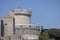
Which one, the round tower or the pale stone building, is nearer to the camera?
the pale stone building

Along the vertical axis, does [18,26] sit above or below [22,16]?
below

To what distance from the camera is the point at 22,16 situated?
43.8 meters

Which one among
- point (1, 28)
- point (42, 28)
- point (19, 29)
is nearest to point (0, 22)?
point (1, 28)

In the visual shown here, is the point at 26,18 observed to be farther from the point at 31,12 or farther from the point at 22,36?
the point at 22,36

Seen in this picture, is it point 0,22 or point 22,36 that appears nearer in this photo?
point 22,36

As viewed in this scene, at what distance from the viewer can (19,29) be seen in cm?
4216

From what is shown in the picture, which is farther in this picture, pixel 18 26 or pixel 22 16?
pixel 22 16

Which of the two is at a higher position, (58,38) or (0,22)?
(0,22)

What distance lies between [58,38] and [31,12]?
22.3 feet

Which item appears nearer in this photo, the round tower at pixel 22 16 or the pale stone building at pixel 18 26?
the pale stone building at pixel 18 26

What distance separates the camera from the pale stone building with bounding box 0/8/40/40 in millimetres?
36972

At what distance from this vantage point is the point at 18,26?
1668 inches

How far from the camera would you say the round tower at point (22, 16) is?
43.1 m

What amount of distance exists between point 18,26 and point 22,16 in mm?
2283
